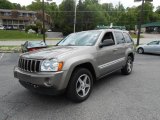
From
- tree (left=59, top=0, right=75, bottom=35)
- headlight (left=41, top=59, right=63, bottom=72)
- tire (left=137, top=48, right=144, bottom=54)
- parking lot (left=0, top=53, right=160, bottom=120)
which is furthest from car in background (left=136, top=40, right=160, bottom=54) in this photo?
tree (left=59, top=0, right=75, bottom=35)

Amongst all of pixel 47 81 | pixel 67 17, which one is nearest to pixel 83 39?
pixel 47 81

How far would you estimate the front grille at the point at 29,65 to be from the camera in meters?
3.62

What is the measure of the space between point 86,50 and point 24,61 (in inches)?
59.1

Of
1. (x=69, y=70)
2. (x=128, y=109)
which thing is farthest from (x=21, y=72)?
(x=128, y=109)

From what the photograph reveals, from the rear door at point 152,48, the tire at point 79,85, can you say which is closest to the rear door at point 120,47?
the tire at point 79,85

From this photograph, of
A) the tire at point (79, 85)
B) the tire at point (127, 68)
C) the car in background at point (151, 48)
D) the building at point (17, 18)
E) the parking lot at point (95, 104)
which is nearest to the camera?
the parking lot at point (95, 104)

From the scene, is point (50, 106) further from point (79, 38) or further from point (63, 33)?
point (63, 33)

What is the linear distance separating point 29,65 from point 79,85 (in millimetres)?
1244

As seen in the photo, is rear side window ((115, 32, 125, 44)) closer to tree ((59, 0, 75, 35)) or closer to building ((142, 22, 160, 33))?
tree ((59, 0, 75, 35))

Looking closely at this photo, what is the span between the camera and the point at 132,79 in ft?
19.4

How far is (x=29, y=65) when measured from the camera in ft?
12.4

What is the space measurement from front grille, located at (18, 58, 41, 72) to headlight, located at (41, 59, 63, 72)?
0.14 metres

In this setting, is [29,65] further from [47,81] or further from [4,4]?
[4,4]

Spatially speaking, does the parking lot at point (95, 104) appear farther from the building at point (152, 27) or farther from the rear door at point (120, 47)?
the building at point (152, 27)
